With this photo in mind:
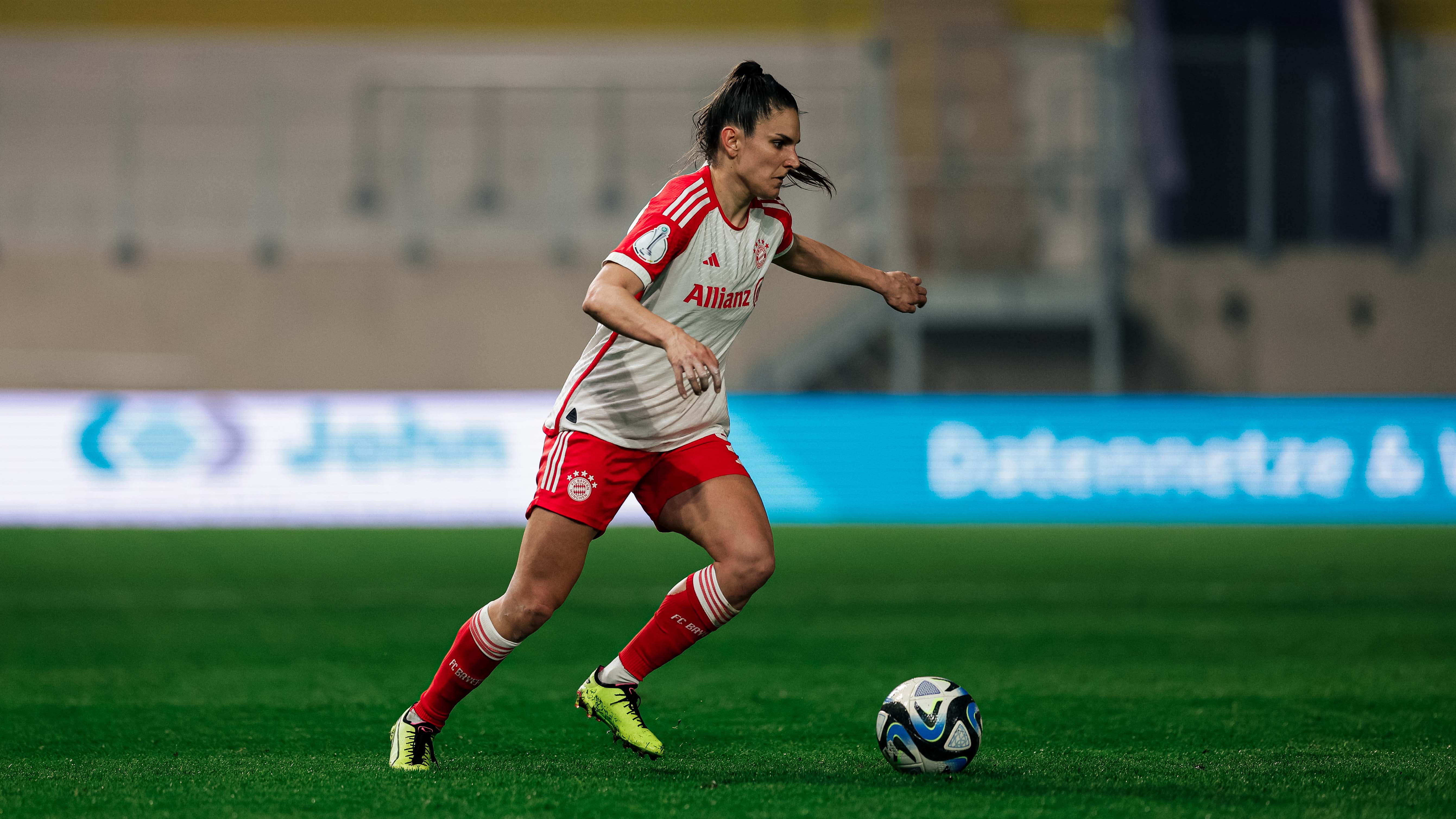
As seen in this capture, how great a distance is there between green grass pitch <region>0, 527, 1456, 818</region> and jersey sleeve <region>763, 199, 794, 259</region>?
145 cm

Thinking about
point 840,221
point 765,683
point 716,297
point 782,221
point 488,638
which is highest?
point 840,221

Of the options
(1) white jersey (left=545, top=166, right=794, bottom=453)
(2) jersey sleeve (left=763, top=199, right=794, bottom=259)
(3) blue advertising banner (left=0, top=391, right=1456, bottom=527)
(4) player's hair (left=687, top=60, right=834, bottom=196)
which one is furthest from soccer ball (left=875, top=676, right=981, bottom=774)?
(3) blue advertising banner (left=0, top=391, right=1456, bottom=527)

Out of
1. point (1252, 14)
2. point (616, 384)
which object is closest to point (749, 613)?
point (616, 384)

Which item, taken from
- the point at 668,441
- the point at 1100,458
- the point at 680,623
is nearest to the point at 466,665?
the point at 680,623

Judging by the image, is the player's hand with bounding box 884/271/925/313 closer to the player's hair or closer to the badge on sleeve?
the player's hair

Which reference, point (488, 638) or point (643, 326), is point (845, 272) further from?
point (488, 638)

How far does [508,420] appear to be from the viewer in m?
13.1

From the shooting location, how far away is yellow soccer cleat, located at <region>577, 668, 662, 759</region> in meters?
4.32

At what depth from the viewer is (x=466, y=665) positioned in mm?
4137

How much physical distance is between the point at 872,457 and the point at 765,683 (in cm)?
745

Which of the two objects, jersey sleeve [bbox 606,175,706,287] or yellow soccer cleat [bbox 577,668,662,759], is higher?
jersey sleeve [bbox 606,175,706,287]

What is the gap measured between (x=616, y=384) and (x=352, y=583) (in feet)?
17.9

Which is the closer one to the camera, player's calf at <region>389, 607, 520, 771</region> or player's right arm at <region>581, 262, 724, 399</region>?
player's right arm at <region>581, 262, 724, 399</region>

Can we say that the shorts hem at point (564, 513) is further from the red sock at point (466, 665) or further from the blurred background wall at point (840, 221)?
the blurred background wall at point (840, 221)
